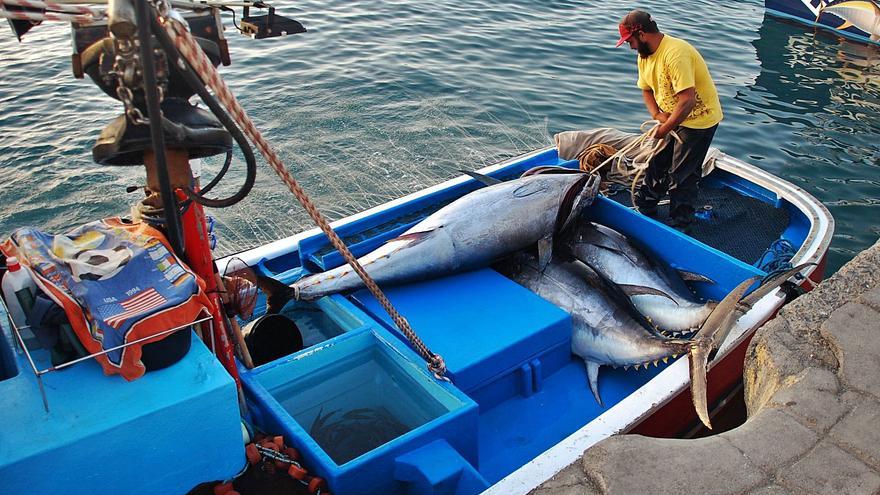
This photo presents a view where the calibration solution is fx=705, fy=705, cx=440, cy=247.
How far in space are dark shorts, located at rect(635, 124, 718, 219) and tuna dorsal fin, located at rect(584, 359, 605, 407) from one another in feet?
7.48

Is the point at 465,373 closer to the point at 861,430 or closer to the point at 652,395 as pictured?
the point at 652,395

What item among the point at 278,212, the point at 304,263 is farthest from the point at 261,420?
the point at 278,212

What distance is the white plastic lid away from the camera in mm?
2896

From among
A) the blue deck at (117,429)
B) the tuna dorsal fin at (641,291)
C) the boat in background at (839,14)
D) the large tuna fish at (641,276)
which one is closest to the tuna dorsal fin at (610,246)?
the large tuna fish at (641,276)

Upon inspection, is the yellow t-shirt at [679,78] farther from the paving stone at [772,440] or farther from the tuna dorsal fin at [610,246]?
the paving stone at [772,440]

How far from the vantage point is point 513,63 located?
43.3ft

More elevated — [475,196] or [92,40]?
[92,40]

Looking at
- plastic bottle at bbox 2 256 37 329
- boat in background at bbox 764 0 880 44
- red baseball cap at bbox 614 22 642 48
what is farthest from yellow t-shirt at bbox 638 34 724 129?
boat in background at bbox 764 0 880 44

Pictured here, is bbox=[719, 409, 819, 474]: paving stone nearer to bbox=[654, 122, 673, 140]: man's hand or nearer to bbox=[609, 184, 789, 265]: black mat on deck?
bbox=[609, 184, 789, 265]: black mat on deck

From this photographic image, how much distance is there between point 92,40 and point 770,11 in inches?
692

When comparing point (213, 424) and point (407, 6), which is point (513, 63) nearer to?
point (407, 6)

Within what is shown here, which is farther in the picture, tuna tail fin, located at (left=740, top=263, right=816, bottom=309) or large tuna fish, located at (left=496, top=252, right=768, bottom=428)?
tuna tail fin, located at (left=740, top=263, right=816, bottom=309)

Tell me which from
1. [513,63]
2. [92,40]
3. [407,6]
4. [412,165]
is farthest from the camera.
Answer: [407,6]

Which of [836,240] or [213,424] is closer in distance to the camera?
[213,424]
